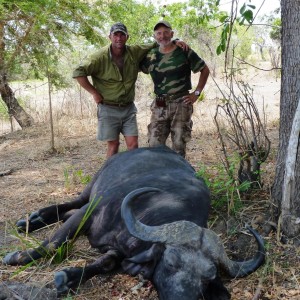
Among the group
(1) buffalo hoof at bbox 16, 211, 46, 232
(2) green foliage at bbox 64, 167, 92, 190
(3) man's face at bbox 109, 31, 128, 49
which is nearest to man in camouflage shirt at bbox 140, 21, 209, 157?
(3) man's face at bbox 109, 31, 128, 49

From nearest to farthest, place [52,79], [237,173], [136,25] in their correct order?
[237,173], [52,79], [136,25]

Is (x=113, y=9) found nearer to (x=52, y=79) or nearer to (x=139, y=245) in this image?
(x=52, y=79)

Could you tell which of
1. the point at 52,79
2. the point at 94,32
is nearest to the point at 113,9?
the point at 94,32

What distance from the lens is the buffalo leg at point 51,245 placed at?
331cm

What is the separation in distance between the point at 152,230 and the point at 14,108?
352 inches

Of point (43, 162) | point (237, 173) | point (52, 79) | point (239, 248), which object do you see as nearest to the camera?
point (239, 248)

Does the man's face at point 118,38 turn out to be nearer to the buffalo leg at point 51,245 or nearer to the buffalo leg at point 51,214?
the buffalo leg at point 51,214

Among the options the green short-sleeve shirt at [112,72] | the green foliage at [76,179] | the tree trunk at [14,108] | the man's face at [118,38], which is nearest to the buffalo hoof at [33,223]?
the green foliage at [76,179]

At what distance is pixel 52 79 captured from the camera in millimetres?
9617

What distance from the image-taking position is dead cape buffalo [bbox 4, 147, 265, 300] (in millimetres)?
2504

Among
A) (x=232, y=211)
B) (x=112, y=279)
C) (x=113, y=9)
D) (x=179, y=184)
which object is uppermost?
(x=113, y=9)

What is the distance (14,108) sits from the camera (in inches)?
420

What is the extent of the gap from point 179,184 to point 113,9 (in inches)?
264

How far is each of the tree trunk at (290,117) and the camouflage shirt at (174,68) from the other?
5.36 feet
